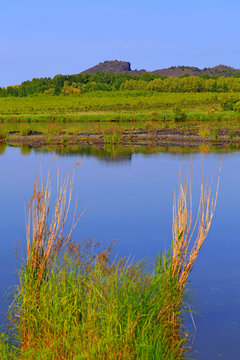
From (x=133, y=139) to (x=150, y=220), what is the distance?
71.3 ft

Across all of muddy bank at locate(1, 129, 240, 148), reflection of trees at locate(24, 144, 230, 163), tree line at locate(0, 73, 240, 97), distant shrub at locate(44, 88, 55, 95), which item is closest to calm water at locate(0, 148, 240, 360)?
reflection of trees at locate(24, 144, 230, 163)

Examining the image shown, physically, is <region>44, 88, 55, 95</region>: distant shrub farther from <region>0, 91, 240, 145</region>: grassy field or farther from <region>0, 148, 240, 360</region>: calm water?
<region>0, 148, 240, 360</region>: calm water

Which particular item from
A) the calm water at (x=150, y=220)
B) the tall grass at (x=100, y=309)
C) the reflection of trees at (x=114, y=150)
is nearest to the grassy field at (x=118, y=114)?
the reflection of trees at (x=114, y=150)

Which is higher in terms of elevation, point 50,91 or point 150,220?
point 50,91

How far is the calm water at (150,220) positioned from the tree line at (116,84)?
9452 cm

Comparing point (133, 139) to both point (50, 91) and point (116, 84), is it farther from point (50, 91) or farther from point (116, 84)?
point (116, 84)

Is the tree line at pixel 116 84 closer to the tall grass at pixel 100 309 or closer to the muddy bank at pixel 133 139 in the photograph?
the muddy bank at pixel 133 139

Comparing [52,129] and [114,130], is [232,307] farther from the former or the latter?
[52,129]

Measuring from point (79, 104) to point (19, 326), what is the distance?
93.4 m

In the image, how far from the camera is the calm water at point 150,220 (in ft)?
22.6

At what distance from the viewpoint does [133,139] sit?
33531mm

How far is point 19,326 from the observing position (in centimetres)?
605

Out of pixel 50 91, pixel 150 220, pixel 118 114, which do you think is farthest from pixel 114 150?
pixel 50 91

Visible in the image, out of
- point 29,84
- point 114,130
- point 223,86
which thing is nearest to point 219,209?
point 114,130
